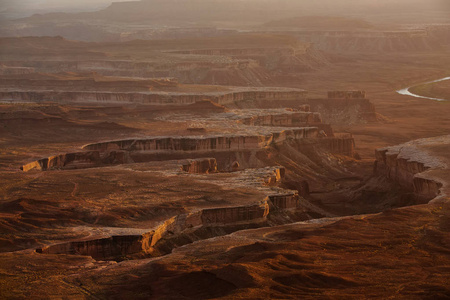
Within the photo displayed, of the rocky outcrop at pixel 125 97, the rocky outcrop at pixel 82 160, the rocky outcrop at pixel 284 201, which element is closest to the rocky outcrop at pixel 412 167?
the rocky outcrop at pixel 284 201

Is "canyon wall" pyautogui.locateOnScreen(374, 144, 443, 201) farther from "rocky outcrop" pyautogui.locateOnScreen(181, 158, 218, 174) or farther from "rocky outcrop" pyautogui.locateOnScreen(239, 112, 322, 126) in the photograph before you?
"rocky outcrop" pyautogui.locateOnScreen(239, 112, 322, 126)

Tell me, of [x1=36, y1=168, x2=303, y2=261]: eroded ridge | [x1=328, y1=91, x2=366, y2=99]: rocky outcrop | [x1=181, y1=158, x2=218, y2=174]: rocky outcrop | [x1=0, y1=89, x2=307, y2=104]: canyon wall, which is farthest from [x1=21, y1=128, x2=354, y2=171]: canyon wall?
[x1=328, y1=91, x2=366, y2=99]: rocky outcrop

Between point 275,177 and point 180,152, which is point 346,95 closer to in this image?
point 180,152

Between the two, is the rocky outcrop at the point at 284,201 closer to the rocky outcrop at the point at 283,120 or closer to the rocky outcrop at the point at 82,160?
the rocky outcrop at the point at 82,160

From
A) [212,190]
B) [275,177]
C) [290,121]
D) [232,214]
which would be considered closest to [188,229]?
[232,214]

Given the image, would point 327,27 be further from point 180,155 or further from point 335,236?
point 335,236

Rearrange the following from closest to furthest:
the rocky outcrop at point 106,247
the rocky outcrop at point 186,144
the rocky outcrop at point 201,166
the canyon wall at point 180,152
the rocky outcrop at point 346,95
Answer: the rocky outcrop at point 106,247
the rocky outcrop at point 201,166
the canyon wall at point 180,152
the rocky outcrop at point 186,144
the rocky outcrop at point 346,95

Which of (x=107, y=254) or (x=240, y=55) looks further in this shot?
(x=240, y=55)

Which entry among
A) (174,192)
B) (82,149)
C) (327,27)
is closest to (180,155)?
(82,149)
